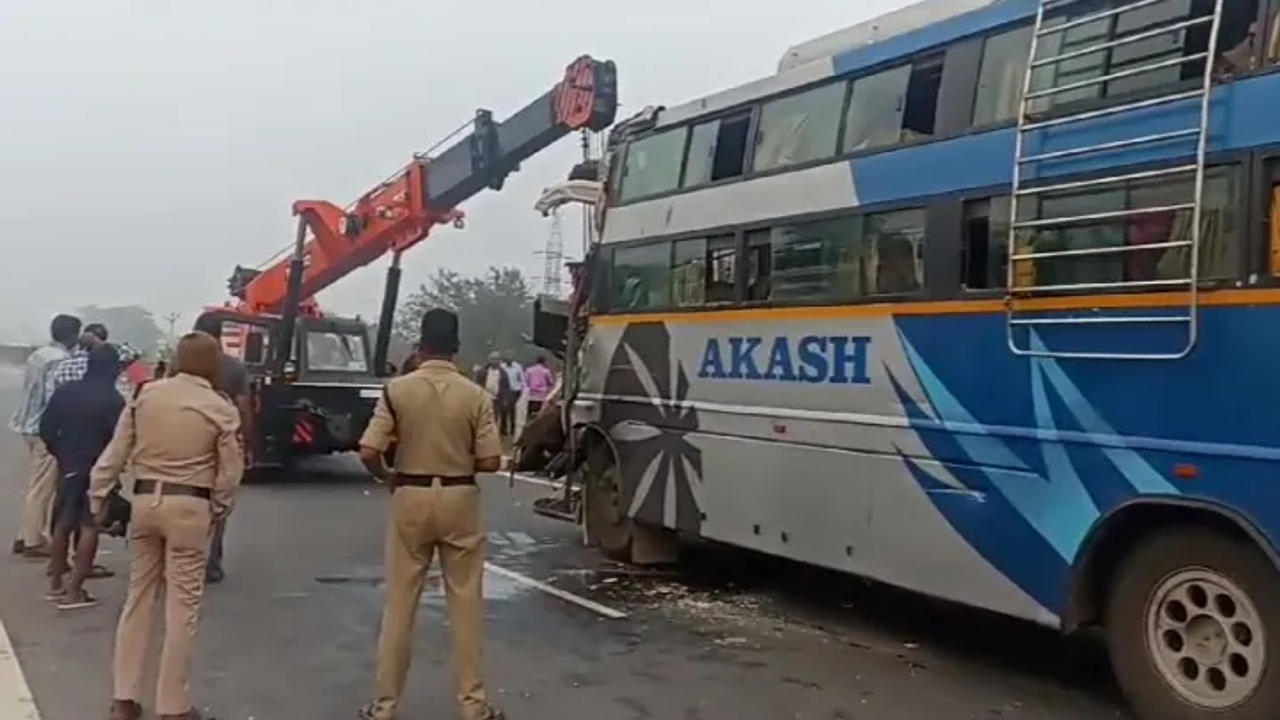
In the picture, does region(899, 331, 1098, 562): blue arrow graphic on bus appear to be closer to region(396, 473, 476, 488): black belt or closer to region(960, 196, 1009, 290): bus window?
region(960, 196, 1009, 290): bus window

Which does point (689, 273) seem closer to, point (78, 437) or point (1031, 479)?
point (1031, 479)

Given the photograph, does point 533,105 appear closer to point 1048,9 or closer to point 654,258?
point 654,258

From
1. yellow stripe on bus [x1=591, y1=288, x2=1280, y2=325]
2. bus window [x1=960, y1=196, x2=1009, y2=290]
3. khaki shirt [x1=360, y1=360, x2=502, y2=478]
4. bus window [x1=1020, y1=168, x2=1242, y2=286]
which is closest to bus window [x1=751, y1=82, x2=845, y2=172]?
yellow stripe on bus [x1=591, y1=288, x2=1280, y2=325]

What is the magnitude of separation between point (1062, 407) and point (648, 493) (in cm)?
435

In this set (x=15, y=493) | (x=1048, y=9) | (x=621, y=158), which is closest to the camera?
(x=1048, y=9)

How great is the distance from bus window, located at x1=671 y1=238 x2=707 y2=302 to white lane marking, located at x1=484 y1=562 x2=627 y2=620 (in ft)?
7.37

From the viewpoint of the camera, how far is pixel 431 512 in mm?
6195

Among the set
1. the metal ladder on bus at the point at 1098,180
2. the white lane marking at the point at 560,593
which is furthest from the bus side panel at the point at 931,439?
the white lane marking at the point at 560,593

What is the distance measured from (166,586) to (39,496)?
216 inches

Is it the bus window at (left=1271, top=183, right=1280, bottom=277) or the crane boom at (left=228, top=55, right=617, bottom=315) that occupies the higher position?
the crane boom at (left=228, top=55, right=617, bottom=315)

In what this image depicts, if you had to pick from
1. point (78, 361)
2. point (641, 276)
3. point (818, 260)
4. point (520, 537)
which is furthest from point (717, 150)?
point (78, 361)

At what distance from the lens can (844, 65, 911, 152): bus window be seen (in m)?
8.00

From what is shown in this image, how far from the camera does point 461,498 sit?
6.25 metres

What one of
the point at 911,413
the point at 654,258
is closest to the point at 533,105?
the point at 654,258
